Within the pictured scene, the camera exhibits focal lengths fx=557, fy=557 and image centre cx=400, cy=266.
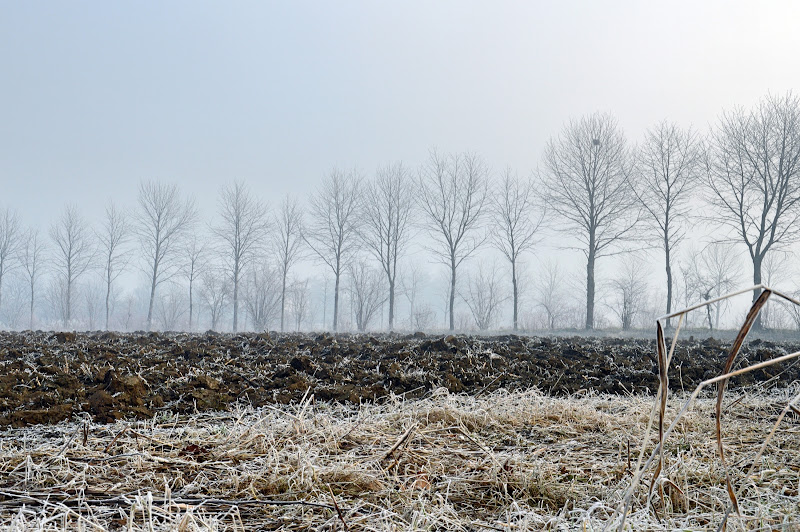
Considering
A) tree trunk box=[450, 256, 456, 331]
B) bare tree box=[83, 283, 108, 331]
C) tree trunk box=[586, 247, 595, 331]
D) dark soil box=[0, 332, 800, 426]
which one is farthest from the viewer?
Result: bare tree box=[83, 283, 108, 331]

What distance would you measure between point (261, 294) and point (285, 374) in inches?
1122

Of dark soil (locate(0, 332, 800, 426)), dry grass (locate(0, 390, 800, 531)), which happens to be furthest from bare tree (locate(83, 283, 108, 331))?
dry grass (locate(0, 390, 800, 531))

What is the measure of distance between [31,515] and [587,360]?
20.8ft

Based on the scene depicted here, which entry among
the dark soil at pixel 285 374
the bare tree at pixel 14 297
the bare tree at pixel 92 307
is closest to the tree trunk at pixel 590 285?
the dark soil at pixel 285 374

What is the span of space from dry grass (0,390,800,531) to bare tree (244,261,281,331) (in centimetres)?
2764

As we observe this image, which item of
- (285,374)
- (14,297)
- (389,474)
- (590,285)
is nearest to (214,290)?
(590,285)

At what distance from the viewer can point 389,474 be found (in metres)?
2.65

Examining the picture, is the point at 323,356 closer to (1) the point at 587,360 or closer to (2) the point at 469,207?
(1) the point at 587,360

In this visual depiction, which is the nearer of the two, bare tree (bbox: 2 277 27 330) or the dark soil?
the dark soil

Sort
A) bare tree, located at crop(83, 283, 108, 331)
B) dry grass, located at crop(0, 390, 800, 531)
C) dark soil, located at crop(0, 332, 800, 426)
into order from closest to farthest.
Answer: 1. dry grass, located at crop(0, 390, 800, 531)
2. dark soil, located at crop(0, 332, 800, 426)
3. bare tree, located at crop(83, 283, 108, 331)

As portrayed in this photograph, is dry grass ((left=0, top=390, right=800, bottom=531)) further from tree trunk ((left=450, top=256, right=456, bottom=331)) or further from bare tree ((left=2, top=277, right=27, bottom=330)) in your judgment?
bare tree ((left=2, top=277, right=27, bottom=330))

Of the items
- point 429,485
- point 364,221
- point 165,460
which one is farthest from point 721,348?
point 364,221

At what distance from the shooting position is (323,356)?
7.12m

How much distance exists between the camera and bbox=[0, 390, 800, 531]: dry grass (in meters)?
2.03
